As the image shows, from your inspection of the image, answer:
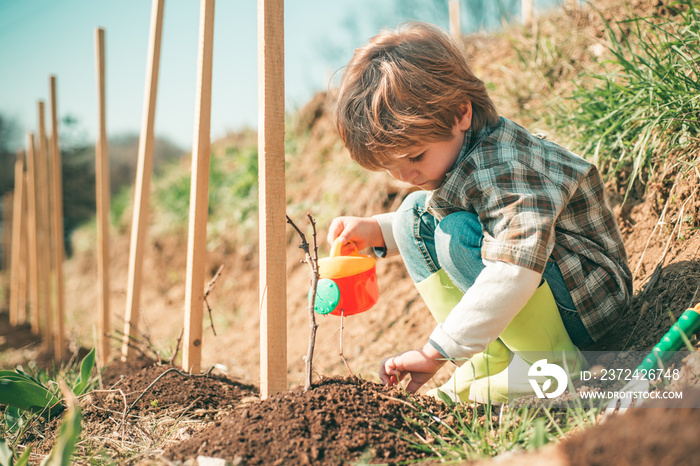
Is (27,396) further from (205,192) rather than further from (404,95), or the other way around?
(404,95)

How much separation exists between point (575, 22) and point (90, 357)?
338cm

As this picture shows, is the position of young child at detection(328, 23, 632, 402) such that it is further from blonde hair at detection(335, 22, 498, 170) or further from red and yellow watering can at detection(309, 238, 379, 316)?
red and yellow watering can at detection(309, 238, 379, 316)

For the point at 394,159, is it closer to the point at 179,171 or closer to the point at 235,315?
the point at 235,315

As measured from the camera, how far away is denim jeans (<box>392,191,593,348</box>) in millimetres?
1494

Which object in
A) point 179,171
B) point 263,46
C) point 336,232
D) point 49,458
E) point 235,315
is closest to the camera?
point 49,458

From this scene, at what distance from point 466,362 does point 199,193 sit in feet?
3.83

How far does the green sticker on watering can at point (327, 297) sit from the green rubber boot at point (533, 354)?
0.51 meters

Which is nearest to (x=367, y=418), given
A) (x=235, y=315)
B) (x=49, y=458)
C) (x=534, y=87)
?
(x=49, y=458)

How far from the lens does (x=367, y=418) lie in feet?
4.06

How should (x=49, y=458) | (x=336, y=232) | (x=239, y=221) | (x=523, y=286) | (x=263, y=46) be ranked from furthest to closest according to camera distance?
(x=239, y=221)
(x=336, y=232)
(x=263, y=46)
(x=523, y=286)
(x=49, y=458)

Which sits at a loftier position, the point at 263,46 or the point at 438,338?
the point at 263,46

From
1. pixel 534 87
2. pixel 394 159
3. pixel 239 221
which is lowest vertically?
pixel 239 221

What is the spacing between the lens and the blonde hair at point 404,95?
1503 mm

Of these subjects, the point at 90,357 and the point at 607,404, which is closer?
the point at 607,404
